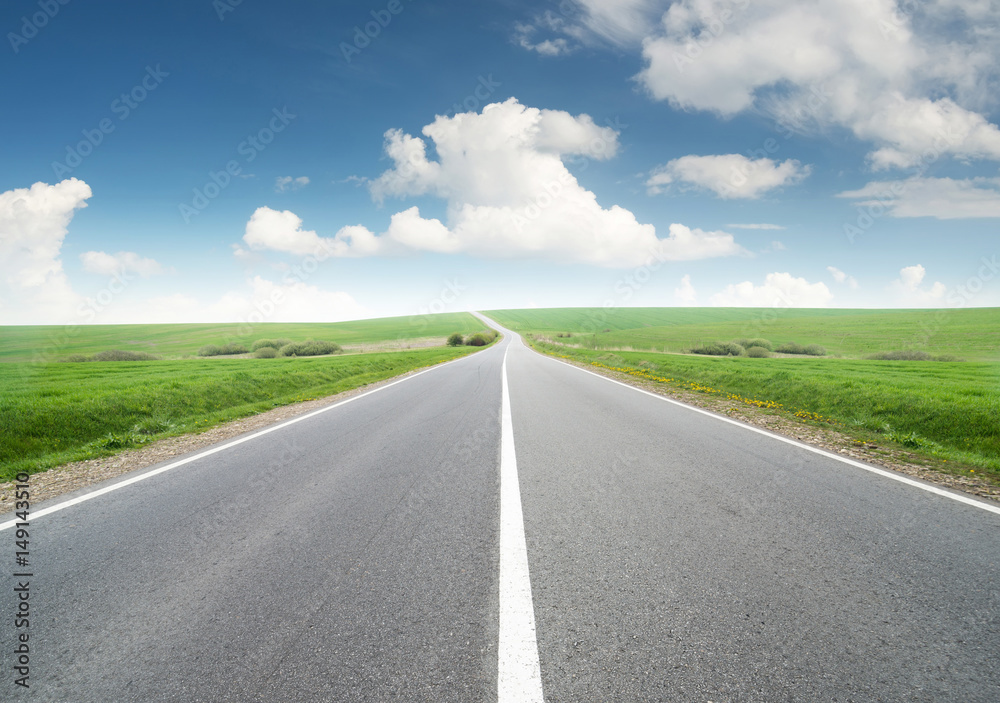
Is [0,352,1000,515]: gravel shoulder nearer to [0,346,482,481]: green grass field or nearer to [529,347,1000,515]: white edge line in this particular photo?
[529,347,1000,515]: white edge line

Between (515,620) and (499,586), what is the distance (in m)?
0.39

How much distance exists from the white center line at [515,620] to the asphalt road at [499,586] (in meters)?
0.03

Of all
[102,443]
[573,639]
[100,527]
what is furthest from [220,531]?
[102,443]

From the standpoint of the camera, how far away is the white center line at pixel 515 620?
2.06 m

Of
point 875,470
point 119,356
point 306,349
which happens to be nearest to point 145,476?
point 875,470

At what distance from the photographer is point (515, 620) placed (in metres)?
2.58

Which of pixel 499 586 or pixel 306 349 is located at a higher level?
pixel 306 349

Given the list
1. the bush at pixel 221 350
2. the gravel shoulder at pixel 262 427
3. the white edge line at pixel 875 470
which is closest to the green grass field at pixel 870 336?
the gravel shoulder at pixel 262 427

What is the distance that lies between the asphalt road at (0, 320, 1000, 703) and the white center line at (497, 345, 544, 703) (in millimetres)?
32

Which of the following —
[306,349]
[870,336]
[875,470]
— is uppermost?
[306,349]

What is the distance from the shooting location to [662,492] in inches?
187

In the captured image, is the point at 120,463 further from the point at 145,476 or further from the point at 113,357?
the point at 113,357

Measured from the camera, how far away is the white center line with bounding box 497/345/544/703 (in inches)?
81.1

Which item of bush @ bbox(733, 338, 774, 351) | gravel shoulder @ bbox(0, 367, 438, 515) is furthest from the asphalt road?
bush @ bbox(733, 338, 774, 351)
